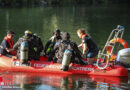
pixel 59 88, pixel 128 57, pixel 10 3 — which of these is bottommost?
pixel 59 88

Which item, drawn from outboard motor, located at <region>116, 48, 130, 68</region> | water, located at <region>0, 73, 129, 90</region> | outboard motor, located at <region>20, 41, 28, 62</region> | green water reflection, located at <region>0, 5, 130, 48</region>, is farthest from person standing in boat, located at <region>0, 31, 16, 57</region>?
green water reflection, located at <region>0, 5, 130, 48</region>

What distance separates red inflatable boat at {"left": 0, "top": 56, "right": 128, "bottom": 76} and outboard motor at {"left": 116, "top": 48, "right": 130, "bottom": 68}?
59 cm

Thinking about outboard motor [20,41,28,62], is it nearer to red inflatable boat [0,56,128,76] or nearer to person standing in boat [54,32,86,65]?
red inflatable boat [0,56,128,76]

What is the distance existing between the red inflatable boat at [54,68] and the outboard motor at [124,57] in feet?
1.95

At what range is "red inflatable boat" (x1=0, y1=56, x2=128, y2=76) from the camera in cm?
977

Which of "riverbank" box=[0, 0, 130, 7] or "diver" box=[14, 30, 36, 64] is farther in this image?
"riverbank" box=[0, 0, 130, 7]

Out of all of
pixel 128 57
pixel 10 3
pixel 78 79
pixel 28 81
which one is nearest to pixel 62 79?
pixel 78 79

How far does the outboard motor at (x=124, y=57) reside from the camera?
10.3 meters

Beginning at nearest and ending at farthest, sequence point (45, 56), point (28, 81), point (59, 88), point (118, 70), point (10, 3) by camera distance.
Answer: point (59, 88) → point (28, 81) → point (118, 70) → point (45, 56) → point (10, 3)

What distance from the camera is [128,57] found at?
33.8ft

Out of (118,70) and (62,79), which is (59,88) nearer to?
(62,79)

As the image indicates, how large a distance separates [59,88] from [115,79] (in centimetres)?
233

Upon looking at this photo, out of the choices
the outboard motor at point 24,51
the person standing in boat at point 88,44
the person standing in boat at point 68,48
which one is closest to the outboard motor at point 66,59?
the person standing in boat at point 68,48

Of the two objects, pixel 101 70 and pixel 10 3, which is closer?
pixel 101 70
